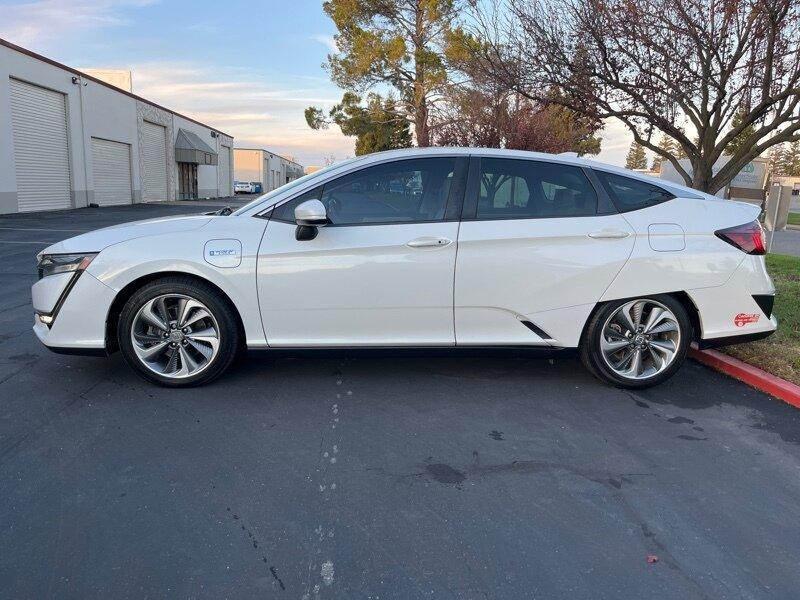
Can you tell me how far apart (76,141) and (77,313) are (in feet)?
86.5

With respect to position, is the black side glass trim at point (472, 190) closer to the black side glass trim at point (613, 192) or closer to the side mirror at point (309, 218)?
the black side glass trim at point (613, 192)

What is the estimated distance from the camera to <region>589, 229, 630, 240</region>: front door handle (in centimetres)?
420

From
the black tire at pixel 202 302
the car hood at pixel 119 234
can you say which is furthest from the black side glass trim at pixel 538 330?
the car hood at pixel 119 234

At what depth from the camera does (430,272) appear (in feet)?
13.3

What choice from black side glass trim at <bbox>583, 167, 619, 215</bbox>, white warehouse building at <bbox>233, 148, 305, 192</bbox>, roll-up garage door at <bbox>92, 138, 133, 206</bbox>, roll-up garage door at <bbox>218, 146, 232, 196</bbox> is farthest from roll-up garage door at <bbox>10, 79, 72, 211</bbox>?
white warehouse building at <bbox>233, 148, 305, 192</bbox>

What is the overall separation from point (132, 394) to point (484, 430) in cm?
235

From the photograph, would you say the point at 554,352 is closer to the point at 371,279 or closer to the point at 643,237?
the point at 643,237

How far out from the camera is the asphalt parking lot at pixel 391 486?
7.80 feet

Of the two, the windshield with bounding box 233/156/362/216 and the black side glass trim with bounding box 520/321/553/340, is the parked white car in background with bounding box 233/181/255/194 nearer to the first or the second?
the windshield with bounding box 233/156/362/216

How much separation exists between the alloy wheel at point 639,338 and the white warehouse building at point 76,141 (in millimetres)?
23048

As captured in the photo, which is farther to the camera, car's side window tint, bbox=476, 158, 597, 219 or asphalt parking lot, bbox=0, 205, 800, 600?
car's side window tint, bbox=476, 158, 597, 219

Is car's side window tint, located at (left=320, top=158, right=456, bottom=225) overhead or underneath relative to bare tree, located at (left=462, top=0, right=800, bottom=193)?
underneath

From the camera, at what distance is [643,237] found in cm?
423

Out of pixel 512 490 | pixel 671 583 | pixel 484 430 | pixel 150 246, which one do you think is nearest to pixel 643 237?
pixel 484 430
